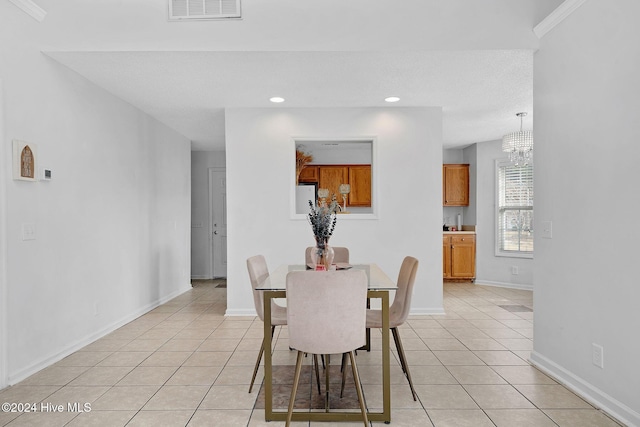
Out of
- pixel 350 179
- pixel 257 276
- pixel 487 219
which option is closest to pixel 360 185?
pixel 350 179

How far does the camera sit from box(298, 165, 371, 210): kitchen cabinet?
24.9ft

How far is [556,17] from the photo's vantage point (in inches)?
116

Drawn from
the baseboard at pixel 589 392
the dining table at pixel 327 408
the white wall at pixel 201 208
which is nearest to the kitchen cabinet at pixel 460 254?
the baseboard at pixel 589 392

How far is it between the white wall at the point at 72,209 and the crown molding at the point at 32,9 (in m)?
0.04

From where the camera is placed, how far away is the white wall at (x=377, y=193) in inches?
195

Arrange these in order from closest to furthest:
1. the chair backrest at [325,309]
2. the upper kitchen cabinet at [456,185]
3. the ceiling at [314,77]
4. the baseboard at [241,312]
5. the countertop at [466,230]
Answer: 1. the chair backrest at [325,309]
2. the ceiling at [314,77]
3. the baseboard at [241,312]
4. the countertop at [466,230]
5. the upper kitchen cabinet at [456,185]

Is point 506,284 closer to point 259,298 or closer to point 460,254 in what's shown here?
point 460,254

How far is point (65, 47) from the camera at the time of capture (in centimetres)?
332

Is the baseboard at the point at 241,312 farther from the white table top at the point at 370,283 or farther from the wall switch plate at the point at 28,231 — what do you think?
the wall switch plate at the point at 28,231

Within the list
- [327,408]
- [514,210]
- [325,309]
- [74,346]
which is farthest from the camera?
[514,210]

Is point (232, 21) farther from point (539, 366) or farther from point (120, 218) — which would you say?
point (539, 366)

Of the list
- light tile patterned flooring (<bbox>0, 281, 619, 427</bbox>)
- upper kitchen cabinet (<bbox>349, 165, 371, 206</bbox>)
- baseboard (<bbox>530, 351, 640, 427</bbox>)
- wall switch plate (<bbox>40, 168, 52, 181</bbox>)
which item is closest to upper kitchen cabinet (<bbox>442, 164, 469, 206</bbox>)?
upper kitchen cabinet (<bbox>349, 165, 371, 206</bbox>)

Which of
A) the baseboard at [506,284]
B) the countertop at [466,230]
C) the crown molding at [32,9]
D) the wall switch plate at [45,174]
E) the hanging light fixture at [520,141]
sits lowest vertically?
the baseboard at [506,284]

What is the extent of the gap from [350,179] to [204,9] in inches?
196
